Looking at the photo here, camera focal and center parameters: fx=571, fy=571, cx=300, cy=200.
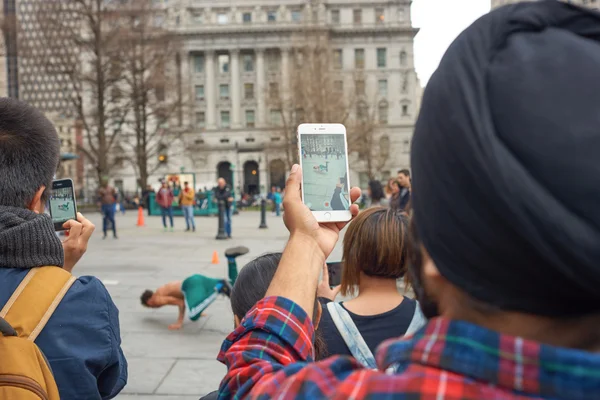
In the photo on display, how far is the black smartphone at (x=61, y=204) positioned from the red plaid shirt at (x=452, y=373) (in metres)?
1.79

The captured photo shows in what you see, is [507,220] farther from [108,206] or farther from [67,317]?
[108,206]

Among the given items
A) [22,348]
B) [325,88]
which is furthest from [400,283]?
[325,88]

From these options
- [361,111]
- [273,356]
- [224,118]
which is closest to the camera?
[273,356]

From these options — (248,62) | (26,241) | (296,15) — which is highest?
(296,15)

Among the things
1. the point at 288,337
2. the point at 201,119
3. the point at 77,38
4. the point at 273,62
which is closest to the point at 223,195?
the point at 288,337

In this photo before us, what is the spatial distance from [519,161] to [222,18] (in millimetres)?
74994

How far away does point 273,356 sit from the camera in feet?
3.37

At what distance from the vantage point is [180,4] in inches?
2763

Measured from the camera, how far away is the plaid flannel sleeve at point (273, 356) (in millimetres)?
873

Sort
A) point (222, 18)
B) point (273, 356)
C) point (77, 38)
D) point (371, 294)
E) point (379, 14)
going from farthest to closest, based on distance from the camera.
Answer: point (379, 14), point (222, 18), point (77, 38), point (371, 294), point (273, 356)

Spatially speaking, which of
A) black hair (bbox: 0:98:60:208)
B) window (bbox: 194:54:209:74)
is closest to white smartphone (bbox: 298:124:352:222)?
black hair (bbox: 0:98:60:208)

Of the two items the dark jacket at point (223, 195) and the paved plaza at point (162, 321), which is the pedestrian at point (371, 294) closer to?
the paved plaza at point (162, 321)

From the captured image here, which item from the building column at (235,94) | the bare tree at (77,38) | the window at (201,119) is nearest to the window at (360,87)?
the building column at (235,94)

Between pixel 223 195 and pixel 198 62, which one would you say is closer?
pixel 223 195
